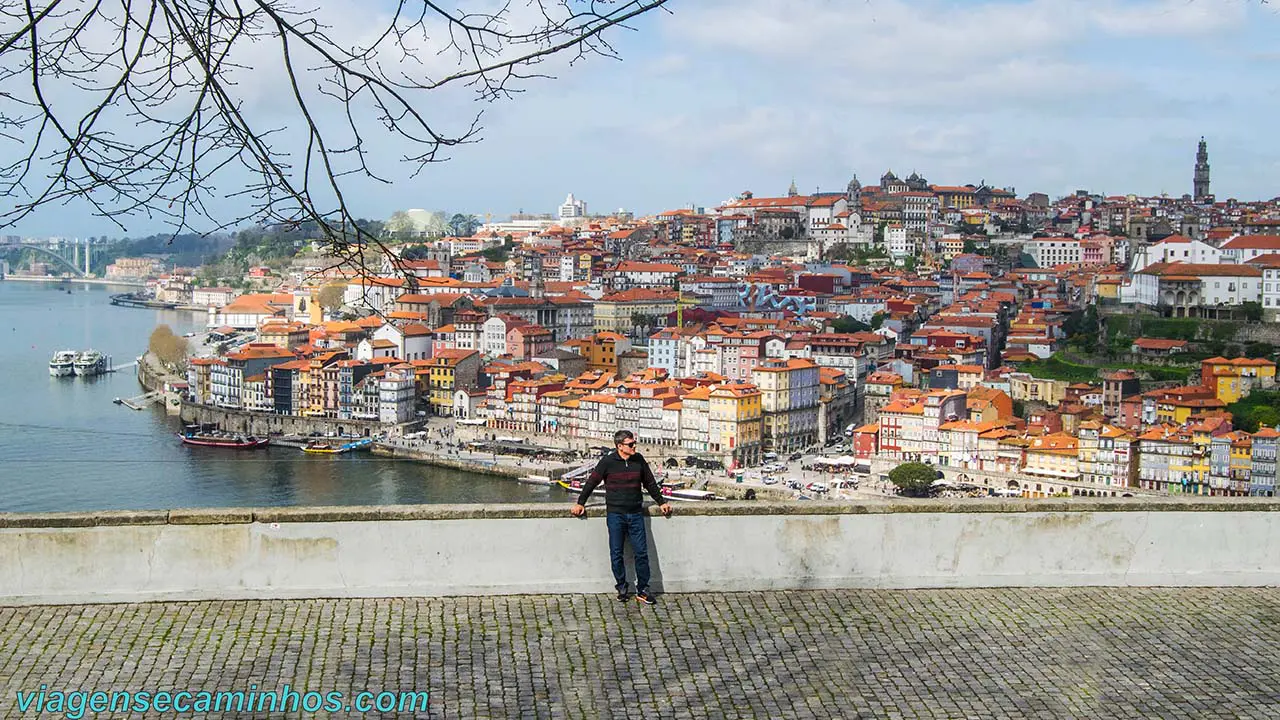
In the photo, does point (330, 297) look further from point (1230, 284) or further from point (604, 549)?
point (604, 549)

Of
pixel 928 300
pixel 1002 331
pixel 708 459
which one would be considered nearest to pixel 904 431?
pixel 708 459

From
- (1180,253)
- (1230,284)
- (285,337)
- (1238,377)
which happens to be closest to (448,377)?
(285,337)

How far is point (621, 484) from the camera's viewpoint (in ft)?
7.07

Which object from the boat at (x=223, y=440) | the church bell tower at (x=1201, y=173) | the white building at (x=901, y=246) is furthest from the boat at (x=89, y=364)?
the church bell tower at (x=1201, y=173)

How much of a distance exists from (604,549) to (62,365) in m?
24.3

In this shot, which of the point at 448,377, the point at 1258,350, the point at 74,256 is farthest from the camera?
the point at 74,256

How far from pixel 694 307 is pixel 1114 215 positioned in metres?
14.7

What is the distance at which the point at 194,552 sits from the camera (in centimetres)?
211

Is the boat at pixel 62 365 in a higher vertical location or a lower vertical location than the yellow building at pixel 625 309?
lower

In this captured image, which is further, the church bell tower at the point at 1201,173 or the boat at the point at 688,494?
the church bell tower at the point at 1201,173

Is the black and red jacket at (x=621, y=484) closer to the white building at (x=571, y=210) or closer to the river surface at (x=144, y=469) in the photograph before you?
the river surface at (x=144, y=469)

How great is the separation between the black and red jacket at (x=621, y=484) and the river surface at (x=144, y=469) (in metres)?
8.69

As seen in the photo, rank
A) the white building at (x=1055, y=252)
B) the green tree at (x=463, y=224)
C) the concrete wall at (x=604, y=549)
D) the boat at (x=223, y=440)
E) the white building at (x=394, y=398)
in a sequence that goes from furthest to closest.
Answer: the green tree at (x=463, y=224), the white building at (x=1055, y=252), the white building at (x=394, y=398), the boat at (x=223, y=440), the concrete wall at (x=604, y=549)

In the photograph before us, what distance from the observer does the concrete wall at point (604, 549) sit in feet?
6.86
